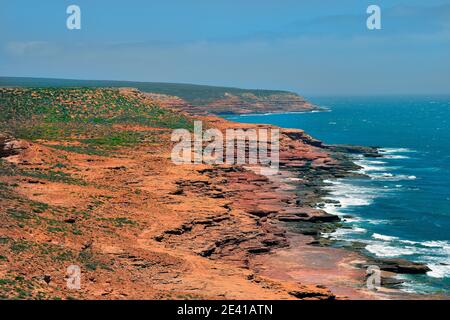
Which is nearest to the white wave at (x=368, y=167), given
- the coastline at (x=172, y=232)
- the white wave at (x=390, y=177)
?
the white wave at (x=390, y=177)

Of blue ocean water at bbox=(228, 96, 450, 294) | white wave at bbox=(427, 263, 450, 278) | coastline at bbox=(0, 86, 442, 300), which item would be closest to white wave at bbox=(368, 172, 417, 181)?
blue ocean water at bbox=(228, 96, 450, 294)

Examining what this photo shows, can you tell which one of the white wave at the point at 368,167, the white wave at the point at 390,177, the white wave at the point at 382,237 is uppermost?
the white wave at the point at 368,167

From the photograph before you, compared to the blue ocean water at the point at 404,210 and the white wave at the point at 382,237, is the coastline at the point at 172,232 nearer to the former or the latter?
the blue ocean water at the point at 404,210

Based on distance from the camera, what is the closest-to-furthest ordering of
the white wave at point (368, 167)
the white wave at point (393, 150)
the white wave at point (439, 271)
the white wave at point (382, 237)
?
the white wave at point (439, 271)
the white wave at point (382, 237)
the white wave at point (368, 167)
the white wave at point (393, 150)

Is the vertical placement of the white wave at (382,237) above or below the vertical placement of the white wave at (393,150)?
below

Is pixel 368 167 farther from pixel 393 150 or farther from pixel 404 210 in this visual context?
pixel 404 210

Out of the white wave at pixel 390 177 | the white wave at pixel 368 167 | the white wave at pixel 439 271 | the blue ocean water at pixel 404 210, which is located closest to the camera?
the white wave at pixel 439 271

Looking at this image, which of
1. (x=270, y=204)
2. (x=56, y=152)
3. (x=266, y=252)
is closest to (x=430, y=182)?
(x=270, y=204)

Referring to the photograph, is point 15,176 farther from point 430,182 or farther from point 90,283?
point 430,182

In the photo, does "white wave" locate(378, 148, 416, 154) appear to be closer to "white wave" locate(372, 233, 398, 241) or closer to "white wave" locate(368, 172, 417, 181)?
"white wave" locate(368, 172, 417, 181)

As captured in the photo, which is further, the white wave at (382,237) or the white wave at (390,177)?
the white wave at (390,177)

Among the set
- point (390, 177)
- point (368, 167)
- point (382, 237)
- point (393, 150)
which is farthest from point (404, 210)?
point (393, 150)
